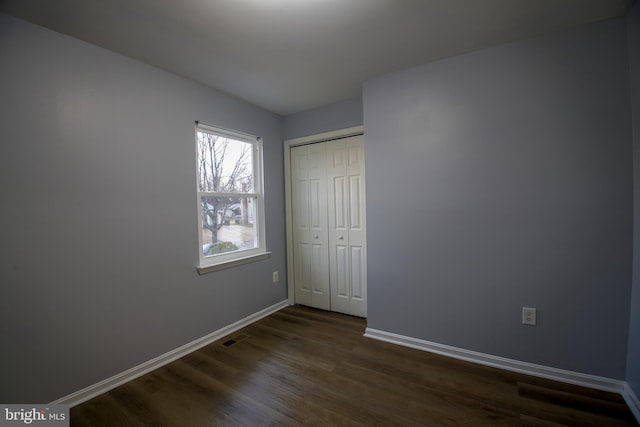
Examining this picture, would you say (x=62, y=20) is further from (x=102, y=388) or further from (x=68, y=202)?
(x=102, y=388)

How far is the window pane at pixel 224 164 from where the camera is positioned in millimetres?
2635

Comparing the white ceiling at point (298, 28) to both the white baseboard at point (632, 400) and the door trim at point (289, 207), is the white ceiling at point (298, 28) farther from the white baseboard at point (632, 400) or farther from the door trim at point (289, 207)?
the white baseboard at point (632, 400)

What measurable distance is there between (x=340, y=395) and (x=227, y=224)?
1.90m

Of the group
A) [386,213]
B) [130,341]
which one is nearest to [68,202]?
[130,341]

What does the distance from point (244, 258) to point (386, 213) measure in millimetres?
1586

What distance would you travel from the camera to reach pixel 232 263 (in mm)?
2793

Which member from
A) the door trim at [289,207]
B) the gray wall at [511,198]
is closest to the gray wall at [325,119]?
the door trim at [289,207]

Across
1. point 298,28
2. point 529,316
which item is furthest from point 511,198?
point 298,28

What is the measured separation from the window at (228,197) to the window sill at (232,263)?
1cm

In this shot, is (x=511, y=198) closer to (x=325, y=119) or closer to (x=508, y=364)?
(x=508, y=364)

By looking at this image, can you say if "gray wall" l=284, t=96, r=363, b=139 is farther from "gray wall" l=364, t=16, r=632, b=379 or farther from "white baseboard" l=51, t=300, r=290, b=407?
"white baseboard" l=51, t=300, r=290, b=407

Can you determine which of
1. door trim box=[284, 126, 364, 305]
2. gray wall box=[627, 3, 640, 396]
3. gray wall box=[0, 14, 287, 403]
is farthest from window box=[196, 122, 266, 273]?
gray wall box=[627, 3, 640, 396]

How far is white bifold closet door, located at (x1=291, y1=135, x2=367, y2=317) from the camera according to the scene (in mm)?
3076

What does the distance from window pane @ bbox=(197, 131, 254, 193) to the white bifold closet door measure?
2.10ft
